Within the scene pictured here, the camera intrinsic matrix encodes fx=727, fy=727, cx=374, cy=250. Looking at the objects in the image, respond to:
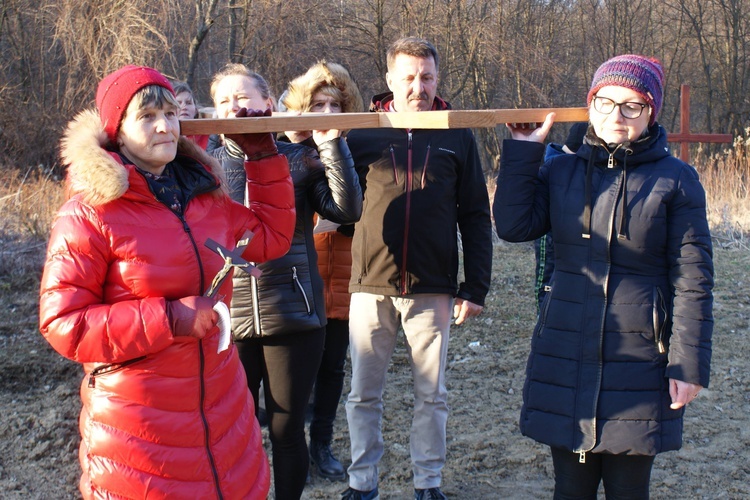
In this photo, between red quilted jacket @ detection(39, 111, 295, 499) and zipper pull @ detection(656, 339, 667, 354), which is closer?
red quilted jacket @ detection(39, 111, 295, 499)

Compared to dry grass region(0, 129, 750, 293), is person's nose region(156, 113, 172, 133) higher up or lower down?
higher up

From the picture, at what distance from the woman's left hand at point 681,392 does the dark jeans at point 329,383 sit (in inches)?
72.2

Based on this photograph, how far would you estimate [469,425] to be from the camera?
425cm

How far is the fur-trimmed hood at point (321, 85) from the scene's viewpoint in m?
3.59

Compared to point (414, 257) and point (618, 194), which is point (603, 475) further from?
point (414, 257)

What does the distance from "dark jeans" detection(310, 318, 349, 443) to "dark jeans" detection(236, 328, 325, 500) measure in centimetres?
81

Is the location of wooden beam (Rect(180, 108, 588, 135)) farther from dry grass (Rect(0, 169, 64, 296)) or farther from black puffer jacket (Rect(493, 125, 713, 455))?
dry grass (Rect(0, 169, 64, 296))


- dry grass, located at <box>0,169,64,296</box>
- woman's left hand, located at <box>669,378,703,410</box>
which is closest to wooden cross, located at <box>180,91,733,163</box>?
woman's left hand, located at <box>669,378,703,410</box>

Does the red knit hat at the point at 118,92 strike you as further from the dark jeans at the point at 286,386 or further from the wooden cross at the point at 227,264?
the dark jeans at the point at 286,386

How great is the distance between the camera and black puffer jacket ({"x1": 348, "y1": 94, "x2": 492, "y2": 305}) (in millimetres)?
3121

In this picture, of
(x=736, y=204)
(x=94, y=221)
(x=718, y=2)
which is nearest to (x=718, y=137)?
(x=736, y=204)

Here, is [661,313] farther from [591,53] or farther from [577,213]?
[591,53]

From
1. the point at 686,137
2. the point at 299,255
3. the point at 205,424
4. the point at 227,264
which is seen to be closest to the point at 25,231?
the point at 299,255

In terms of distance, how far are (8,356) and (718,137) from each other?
9.28 m
